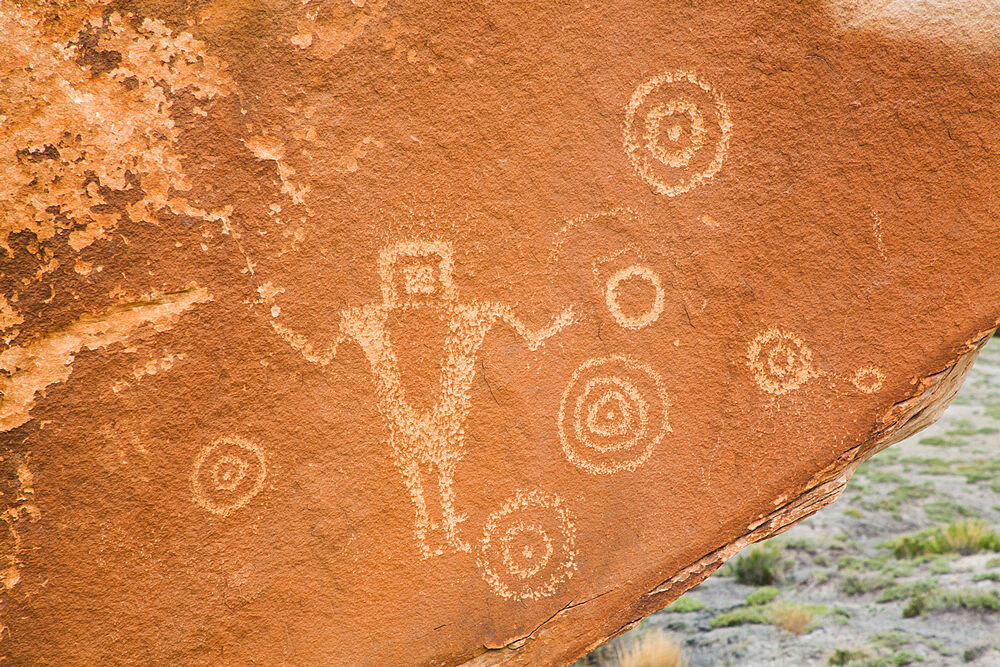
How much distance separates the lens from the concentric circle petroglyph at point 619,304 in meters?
1.47

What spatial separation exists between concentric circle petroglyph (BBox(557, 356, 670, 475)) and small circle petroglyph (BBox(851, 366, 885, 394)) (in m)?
0.37

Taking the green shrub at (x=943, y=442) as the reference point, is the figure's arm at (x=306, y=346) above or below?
above

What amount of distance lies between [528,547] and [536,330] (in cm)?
42

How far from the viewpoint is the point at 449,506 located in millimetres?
1461

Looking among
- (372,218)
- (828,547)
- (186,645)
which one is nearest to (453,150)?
(372,218)

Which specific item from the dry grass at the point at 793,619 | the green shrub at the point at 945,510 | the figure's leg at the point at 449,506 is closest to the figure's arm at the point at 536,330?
the figure's leg at the point at 449,506

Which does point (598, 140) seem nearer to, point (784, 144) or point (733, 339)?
point (784, 144)

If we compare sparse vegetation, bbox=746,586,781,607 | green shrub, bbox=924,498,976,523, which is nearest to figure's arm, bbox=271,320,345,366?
sparse vegetation, bbox=746,586,781,607

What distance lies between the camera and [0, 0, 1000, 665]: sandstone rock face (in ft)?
4.28

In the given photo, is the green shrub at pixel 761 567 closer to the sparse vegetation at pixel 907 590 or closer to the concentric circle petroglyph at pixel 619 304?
the sparse vegetation at pixel 907 590

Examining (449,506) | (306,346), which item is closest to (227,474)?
(306,346)

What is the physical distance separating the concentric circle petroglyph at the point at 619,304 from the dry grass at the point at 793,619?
214 centimetres

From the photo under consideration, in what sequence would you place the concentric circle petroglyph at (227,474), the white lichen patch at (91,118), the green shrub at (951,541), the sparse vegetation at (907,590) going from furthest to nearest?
the green shrub at (951,541) → the sparse vegetation at (907,590) → the concentric circle petroglyph at (227,474) → the white lichen patch at (91,118)

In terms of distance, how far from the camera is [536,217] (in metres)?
1.44
